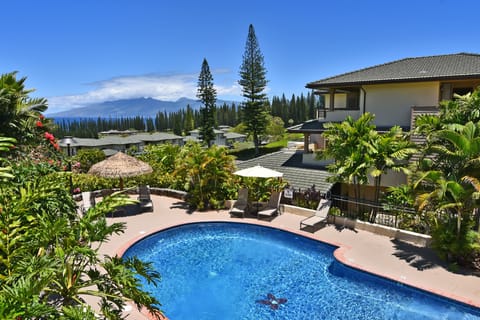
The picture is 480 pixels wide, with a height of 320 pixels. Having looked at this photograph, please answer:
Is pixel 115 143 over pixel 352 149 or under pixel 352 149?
under

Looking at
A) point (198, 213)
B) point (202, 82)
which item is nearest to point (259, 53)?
point (202, 82)

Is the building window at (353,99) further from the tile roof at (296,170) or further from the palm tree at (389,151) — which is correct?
the palm tree at (389,151)

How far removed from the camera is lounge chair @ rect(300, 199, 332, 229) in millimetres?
11891

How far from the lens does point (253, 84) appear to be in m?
43.0

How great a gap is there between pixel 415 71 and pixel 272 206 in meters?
10.8

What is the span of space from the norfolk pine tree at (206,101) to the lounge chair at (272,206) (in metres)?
35.0

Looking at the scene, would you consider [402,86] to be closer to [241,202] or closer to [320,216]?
[320,216]

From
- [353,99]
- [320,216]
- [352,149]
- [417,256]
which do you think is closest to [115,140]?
[353,99]

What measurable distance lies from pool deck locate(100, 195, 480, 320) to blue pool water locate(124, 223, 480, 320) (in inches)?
11.3

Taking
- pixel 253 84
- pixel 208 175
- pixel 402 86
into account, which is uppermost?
pixel 253 84

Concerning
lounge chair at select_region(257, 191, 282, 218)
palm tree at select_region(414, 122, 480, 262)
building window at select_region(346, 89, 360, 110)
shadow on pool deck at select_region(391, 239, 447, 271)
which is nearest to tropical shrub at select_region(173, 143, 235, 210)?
lounge chair at select_region(257, 191, 282, 218)

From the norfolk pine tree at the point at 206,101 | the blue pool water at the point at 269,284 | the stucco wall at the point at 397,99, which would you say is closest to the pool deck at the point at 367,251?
the blue pool water at the point at 269,284

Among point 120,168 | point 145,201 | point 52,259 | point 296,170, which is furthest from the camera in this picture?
point 296,170

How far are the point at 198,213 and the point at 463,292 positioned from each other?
10.0m
